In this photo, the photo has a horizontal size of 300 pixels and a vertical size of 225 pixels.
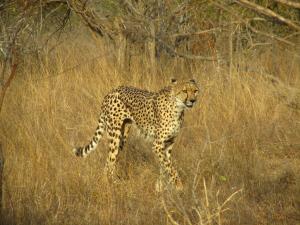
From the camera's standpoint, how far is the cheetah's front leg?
18.6 ft

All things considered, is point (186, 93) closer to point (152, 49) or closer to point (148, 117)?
point (148, 117)

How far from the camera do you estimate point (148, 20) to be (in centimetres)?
819

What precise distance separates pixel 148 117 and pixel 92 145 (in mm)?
496

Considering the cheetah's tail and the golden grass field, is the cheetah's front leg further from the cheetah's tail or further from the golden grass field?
the cheetah's tail

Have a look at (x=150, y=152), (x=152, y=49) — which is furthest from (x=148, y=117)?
(x=152, y=49)

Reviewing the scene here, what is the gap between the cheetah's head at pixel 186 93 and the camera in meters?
5.77

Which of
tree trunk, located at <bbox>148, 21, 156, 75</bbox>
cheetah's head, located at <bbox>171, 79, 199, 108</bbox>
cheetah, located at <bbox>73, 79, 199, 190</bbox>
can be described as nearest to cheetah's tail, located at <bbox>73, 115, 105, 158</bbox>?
cheetah, located at <bbox>73, 79, 199, 190</bbox>

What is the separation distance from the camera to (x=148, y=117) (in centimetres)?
606

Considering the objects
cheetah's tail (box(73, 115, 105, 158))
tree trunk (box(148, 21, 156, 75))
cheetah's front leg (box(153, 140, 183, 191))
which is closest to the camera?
cheetah's front leg (box(153, 140, 183, 191))

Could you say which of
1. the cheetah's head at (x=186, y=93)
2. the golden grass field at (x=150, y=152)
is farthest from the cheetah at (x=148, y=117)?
the golden grass field at (x=150, y=152)

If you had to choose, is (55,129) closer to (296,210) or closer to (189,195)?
(189,195)

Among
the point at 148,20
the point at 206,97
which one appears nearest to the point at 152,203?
the point at 206,97

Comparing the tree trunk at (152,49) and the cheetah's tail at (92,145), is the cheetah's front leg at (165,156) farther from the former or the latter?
the tree trunk at (152,49)

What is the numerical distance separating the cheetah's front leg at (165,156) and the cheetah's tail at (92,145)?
18.6 inches
